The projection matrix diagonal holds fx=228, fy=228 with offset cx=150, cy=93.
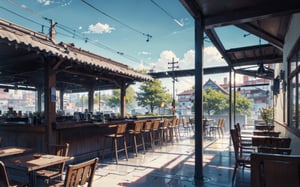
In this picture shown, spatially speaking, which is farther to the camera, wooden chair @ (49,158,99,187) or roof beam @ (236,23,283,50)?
roof beam @ (236,23,283,50)

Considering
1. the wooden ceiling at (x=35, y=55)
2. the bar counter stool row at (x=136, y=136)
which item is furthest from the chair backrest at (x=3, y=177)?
the bar counter stool row at (x=136, y=136)

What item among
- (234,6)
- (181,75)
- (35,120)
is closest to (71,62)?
(35,120)

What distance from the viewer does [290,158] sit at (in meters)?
2.26

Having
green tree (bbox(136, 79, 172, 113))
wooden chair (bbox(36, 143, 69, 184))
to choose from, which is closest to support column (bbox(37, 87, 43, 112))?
green tree (bbox(136, 79, 172, 113))

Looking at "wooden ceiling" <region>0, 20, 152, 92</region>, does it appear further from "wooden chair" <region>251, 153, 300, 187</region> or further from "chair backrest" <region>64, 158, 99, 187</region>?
"wooden chair" <region>251, 153, 300, 187</region>

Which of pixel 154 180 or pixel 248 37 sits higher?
pixel 248 37

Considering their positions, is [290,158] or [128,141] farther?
[128,141]

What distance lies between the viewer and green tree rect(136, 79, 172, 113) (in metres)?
18.7

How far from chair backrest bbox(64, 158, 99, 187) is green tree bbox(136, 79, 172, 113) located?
16029mm

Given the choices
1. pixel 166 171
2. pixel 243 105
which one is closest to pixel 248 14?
pixel 166 171

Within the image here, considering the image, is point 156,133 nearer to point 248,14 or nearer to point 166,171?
point 166,171

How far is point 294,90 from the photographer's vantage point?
486 cm

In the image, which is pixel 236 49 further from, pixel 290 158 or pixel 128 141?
pixel 290 158

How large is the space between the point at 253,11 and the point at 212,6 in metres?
0.68
